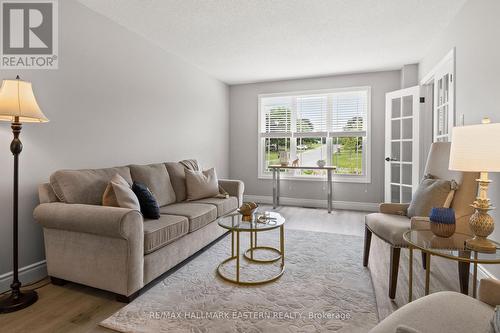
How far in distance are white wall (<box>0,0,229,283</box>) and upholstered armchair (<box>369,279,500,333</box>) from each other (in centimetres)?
275

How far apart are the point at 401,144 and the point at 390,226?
2.58 m

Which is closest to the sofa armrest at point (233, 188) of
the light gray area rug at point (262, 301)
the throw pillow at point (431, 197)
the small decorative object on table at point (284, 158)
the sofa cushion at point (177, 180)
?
the sofa cushion at point (177, 180)

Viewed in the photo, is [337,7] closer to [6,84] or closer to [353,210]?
[6,84]

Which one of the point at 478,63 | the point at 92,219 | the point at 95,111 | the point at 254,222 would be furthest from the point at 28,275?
the point at 478,63

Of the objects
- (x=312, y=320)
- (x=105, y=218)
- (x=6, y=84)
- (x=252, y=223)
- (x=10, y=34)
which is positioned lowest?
(x=312, y=320)

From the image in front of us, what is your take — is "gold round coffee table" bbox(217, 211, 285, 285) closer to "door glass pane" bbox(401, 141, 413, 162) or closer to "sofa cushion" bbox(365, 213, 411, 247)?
"sofa cushion" bbox(365, 213, 411, 247)

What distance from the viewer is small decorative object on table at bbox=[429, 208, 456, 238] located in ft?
5.76

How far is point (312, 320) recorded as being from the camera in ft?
5.92

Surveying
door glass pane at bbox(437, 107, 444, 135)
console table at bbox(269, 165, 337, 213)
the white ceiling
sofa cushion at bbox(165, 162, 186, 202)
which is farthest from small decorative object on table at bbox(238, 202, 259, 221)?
Answer: door glass pane at bbox(437, 107, 444, 135)

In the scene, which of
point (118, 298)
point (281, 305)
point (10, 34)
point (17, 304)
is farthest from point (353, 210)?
point (10, 34)

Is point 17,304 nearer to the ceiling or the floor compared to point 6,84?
nearer to the floor

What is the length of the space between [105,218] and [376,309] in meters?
2.00

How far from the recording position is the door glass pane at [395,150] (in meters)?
4.36

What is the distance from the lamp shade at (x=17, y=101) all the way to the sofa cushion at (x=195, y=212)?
4.64 feet
